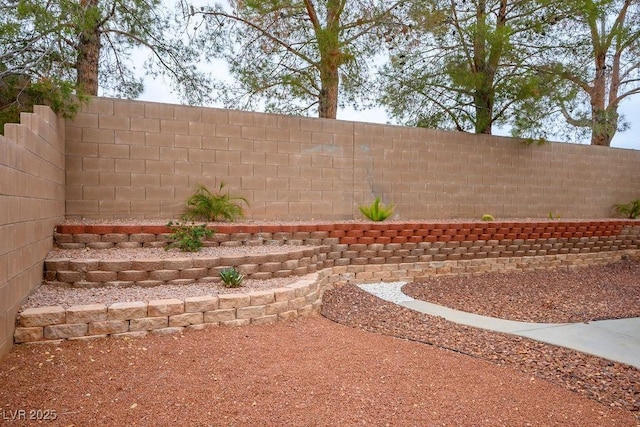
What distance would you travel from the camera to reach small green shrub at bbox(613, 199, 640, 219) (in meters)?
12.7

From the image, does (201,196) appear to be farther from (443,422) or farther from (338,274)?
(443,422)

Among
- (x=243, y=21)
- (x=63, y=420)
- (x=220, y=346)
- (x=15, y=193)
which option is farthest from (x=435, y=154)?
(x=63, y=420)

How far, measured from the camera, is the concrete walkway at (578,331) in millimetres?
4298

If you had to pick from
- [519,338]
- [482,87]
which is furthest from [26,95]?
[482,87]

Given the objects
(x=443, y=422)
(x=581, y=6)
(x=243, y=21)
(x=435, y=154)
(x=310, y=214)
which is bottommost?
(x=443, y=422)

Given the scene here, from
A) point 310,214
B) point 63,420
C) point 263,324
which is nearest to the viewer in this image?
point 63,420

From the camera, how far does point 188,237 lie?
19.2 ft

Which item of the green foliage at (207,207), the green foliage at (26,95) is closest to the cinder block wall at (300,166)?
the green foliage at (207,207)

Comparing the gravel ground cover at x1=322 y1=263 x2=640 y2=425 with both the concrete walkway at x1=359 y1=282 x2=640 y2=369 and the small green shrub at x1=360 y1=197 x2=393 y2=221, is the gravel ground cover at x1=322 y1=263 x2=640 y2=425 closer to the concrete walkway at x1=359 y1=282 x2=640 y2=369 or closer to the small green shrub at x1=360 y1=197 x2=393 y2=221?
the concrete walkway at x1=359 y1=282 x2=640 y2=369

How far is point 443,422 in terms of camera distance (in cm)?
283

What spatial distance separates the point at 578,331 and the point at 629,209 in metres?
9.76

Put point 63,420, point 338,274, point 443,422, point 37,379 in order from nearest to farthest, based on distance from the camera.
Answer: point 63,420, point 443,422, point 37,379, point 338,274

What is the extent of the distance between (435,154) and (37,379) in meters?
7.99

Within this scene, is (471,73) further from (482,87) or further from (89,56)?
(89,56)
